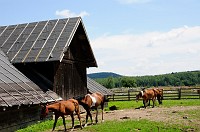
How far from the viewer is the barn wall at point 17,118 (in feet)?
52.1

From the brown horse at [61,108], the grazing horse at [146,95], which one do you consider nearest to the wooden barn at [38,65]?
the brown horse at [61,108]

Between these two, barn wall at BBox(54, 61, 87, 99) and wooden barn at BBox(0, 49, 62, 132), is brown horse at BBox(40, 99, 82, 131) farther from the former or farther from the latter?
Result: barn wall at BBox(54, 61, 87, 99)

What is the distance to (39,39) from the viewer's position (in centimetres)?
2348

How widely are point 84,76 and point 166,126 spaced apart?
11.6 meters

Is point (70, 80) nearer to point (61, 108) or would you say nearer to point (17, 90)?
point (17, 90)

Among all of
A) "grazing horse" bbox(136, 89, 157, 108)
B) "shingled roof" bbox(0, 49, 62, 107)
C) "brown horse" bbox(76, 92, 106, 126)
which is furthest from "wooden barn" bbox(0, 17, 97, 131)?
"grazing horse" bbox(136, 89, 157, 108)

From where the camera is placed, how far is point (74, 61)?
82.9 feet

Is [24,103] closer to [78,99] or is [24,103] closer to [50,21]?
[78,99]

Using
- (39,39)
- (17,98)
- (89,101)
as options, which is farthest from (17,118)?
(39,39)

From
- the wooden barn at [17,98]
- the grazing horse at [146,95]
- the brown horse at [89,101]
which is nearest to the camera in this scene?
the wooden barn at [17,98]

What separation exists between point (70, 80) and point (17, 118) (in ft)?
25.2

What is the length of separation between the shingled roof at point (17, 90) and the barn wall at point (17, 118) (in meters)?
0.64

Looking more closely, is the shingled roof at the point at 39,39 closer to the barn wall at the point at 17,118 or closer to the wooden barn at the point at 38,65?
the wooden barn at the point at 38,65

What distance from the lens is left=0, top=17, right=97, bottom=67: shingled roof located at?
21.5 metres
